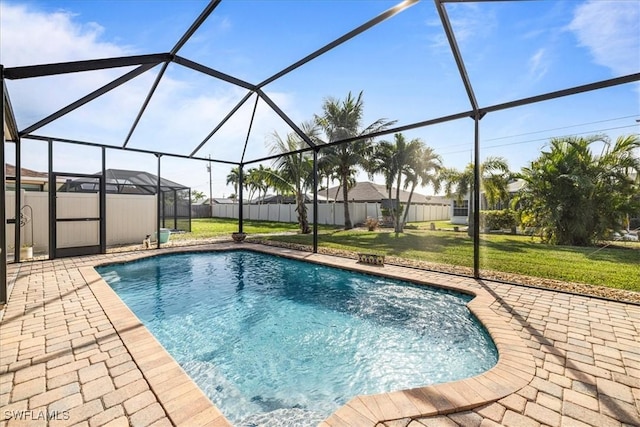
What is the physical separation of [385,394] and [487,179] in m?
15.3

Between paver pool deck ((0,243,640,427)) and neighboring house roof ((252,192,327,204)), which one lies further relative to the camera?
neighboring house roof ((252,192,327,204))

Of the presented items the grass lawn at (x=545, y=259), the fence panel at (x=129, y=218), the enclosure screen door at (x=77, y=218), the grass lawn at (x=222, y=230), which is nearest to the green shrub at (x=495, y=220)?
the grass lawn at (x=545, y=259)

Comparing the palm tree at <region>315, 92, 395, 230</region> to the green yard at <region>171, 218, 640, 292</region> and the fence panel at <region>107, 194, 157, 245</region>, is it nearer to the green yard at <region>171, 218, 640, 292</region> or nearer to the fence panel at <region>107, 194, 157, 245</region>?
the green yard at <region>171, 218, 640, 292</region>

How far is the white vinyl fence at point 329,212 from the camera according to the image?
74.9 ft

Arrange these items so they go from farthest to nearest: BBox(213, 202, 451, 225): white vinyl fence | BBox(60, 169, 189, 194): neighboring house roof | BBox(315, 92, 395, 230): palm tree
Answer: BBox(213, 202, 451, 225): white vinyl fence, BBox(315, 92, 395, 230): palm tree, BBox(60, 169, 189, 194): neighboring house roof

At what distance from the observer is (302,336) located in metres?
4.22

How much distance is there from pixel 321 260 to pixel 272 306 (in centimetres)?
309

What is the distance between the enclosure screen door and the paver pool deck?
4.85 meters

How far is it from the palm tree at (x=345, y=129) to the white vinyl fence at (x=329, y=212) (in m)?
4.46

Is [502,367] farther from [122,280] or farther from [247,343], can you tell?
[122,280]

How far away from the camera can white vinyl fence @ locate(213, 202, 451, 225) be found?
74.9 feet

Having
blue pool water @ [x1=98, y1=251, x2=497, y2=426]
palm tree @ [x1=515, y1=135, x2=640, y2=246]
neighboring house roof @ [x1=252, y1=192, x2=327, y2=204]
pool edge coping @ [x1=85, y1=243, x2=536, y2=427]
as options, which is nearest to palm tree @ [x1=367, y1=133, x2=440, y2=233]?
palm tree @ [x1=515, y1=135, x2=640, y2=246]

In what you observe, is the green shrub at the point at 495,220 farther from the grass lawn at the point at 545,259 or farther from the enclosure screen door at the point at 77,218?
the enclosure screen door at the point at 77,218

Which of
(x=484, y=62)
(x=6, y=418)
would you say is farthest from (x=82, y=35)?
(x=484, y=62)
